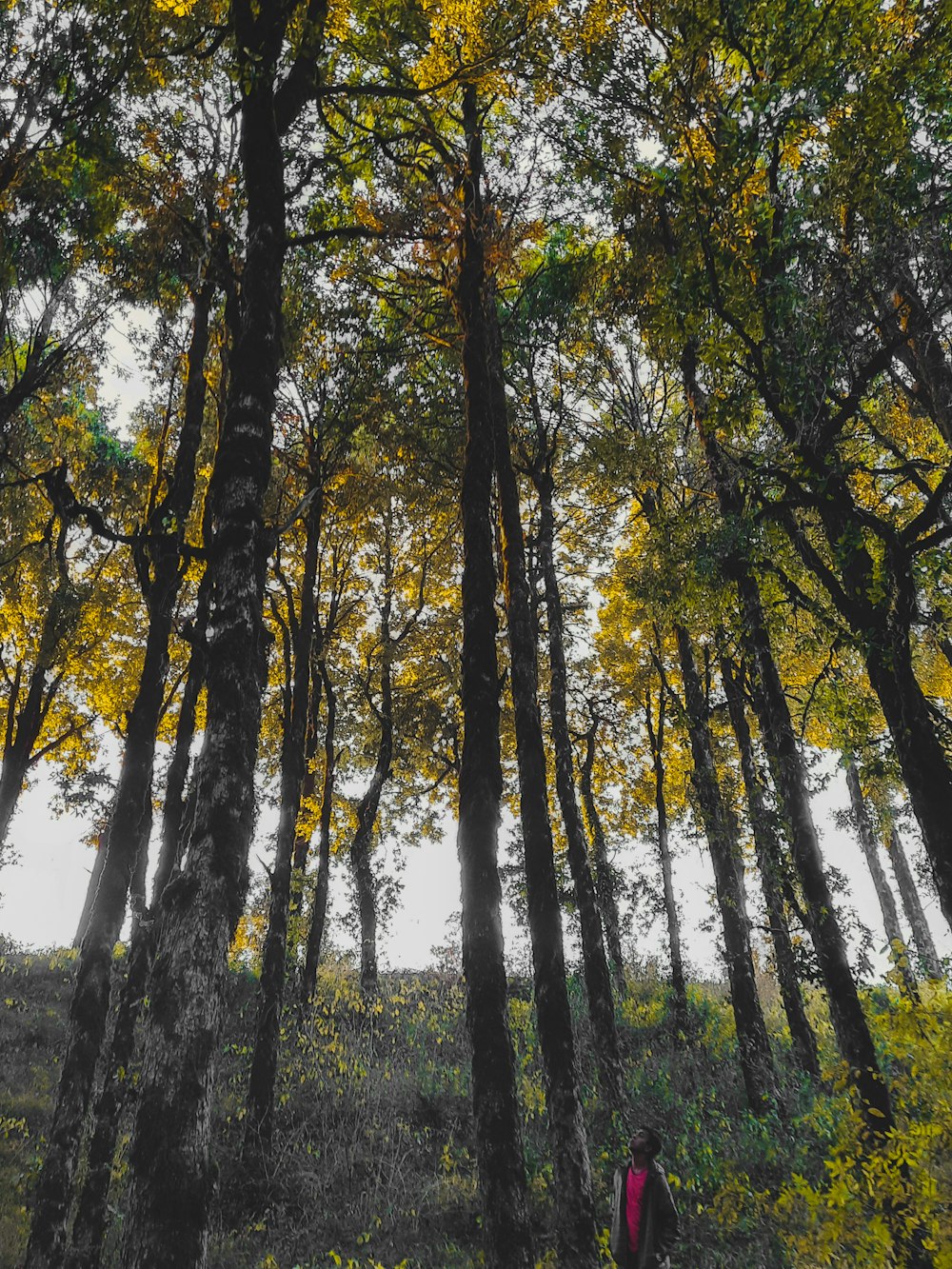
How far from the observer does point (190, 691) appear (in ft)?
31.7

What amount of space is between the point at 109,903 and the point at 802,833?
835 cm

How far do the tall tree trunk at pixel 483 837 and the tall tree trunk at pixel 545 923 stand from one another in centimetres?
106

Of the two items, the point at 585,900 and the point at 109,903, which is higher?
the point at 585,900

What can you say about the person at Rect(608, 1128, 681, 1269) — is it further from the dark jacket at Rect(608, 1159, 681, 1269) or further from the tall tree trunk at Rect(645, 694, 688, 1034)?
the tall tree trunk at Rect(645, 694, 688, 1034)

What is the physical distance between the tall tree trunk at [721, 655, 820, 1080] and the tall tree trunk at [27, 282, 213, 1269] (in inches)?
343

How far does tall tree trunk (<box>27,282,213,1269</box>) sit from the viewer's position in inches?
265

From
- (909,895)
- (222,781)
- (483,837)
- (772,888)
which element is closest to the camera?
(222,781)

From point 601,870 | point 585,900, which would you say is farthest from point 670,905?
point 585,900

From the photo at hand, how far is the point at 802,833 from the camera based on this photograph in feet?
27.1

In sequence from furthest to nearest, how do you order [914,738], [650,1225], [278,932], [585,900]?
[585,900] < [278,932] < [914,738] < [650,1225]

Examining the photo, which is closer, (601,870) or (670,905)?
(670,905)

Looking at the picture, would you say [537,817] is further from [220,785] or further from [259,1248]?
[259,1248]

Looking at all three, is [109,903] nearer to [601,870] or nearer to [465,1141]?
[465,1141]

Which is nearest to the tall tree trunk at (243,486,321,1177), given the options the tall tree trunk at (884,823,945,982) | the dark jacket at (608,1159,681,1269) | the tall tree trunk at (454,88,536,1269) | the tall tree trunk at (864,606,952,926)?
the tall tree trunk at (454,88,536,1269)
